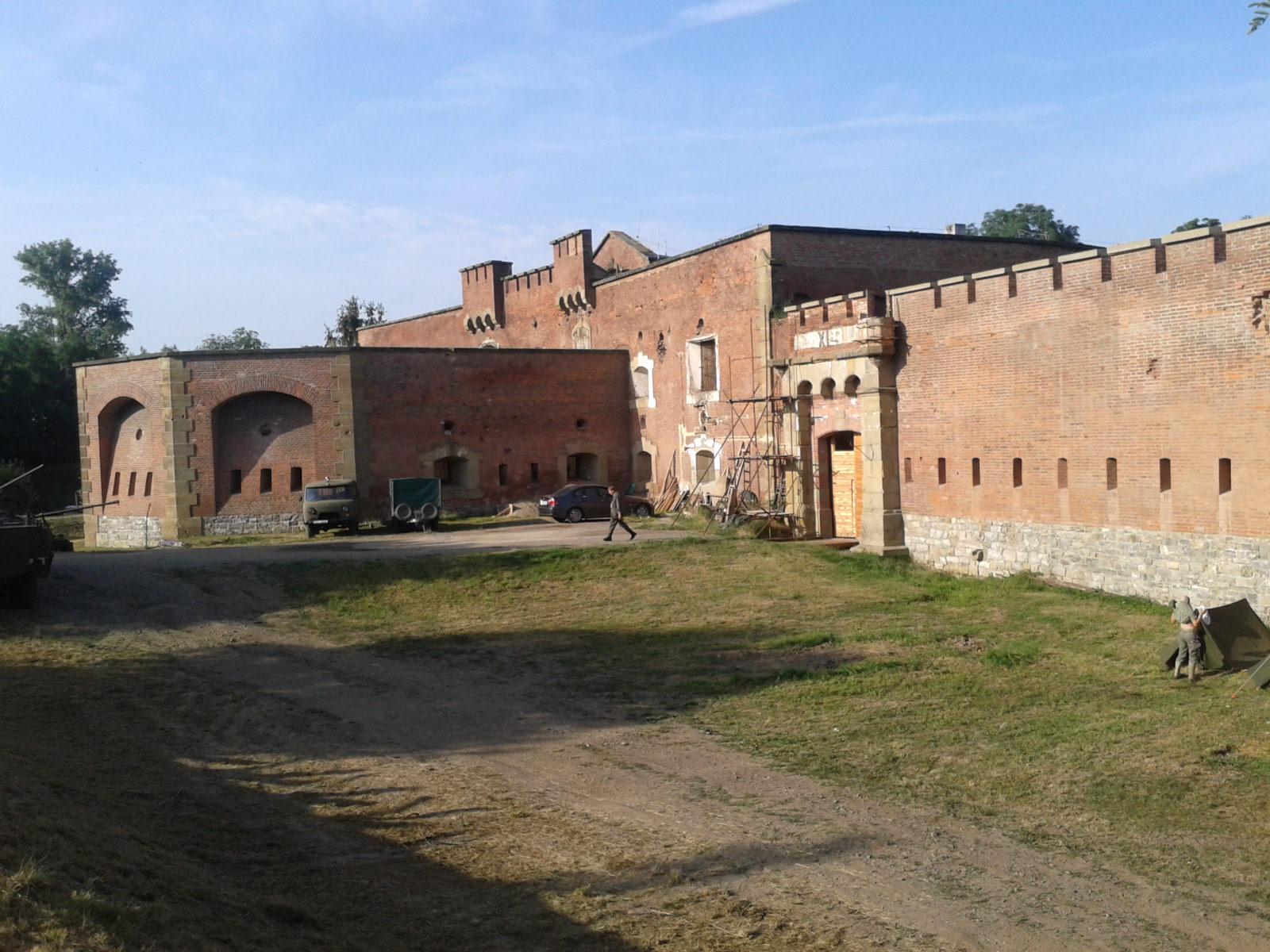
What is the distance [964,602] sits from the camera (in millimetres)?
17828

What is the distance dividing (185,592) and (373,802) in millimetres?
11455

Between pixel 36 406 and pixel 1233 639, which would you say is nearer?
pixel 1233 639

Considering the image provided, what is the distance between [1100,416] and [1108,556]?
2121mm

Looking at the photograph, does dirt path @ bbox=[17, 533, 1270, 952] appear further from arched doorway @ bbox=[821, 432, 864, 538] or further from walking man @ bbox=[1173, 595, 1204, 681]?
arched doorway @ bbox=[821, 432, 864, 538]

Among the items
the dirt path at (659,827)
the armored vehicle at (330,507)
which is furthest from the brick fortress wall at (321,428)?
the dirt path at (659,827)

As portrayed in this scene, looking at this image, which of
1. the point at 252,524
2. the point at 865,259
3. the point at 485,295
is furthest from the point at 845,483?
the point at 485,295

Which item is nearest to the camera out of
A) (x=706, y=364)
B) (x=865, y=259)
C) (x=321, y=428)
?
(x=865, y=259)

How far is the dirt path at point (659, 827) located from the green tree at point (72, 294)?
68038 mm

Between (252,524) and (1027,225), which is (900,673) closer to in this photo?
(252,524)

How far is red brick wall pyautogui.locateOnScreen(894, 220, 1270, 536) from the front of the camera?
15.5 m

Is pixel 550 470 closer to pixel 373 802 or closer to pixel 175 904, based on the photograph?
pixel 373 802

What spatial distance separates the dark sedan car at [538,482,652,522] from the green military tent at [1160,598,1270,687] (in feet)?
59.1

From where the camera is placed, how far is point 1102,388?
17547 millimetres

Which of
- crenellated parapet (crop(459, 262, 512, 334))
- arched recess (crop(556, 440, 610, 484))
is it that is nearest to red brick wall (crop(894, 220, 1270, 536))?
arched recess (crop(556, 440, 610, 484))
